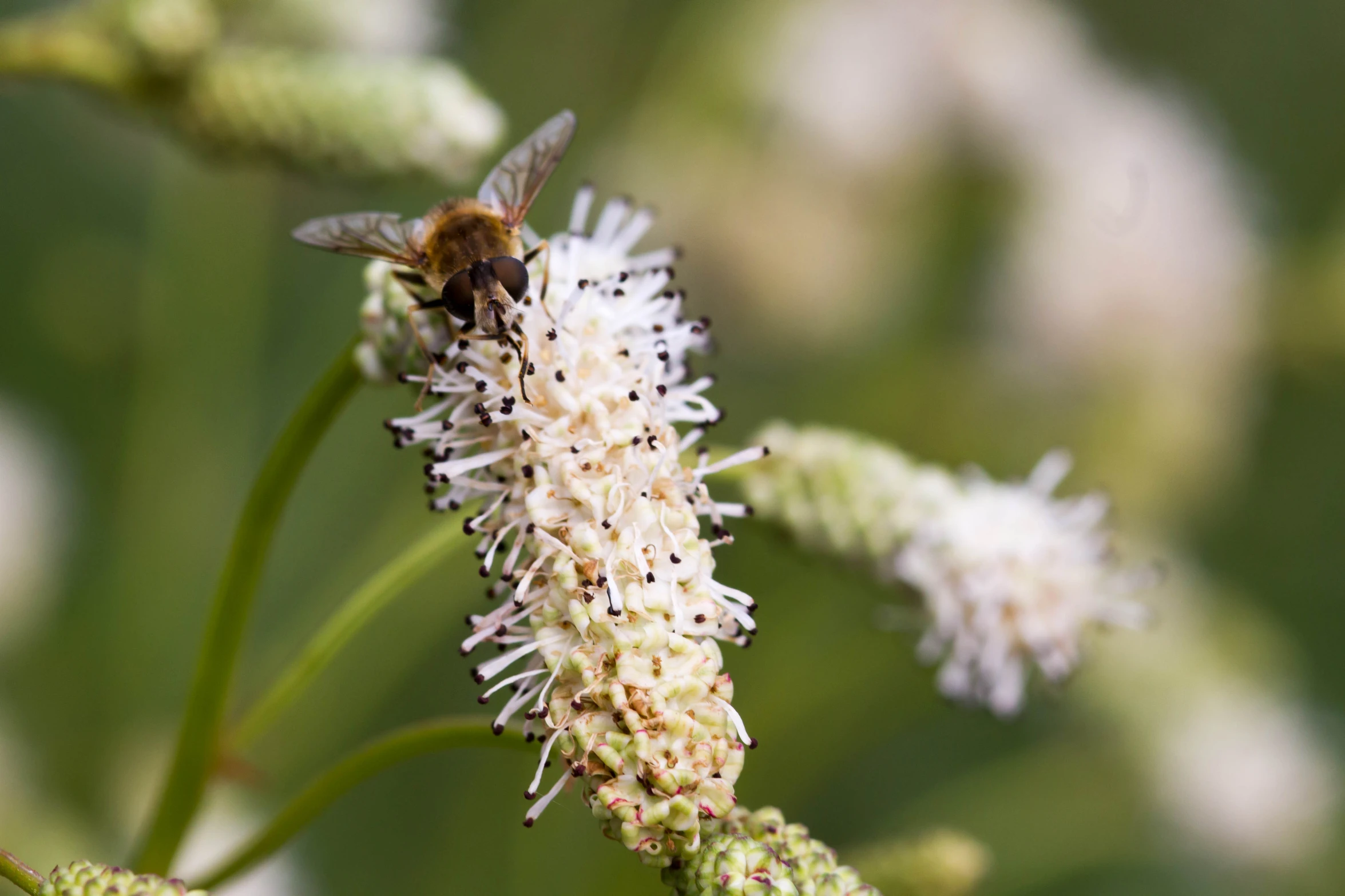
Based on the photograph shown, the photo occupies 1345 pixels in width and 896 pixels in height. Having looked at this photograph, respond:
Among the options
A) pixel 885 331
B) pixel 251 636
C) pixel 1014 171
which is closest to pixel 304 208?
pixel 251 636

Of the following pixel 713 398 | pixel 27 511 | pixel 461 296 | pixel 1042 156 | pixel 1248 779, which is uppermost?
A: pixel 1042 156

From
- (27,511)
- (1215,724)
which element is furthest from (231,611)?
(1215,724)

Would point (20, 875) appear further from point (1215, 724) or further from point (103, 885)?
point (1215, 724)

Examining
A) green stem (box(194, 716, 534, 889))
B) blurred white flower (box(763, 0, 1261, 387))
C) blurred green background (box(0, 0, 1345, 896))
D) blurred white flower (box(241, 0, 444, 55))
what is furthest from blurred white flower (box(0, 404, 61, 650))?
blurred white flower (box(763, 0, 1261, 387))

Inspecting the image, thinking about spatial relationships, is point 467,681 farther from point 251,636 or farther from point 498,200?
point 498,200

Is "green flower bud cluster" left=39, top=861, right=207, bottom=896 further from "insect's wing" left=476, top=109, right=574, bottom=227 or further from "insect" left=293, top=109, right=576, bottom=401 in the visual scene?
"insect's wing" left=476, top=109, right=574, bottom=227

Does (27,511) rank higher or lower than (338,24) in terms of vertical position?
lower
